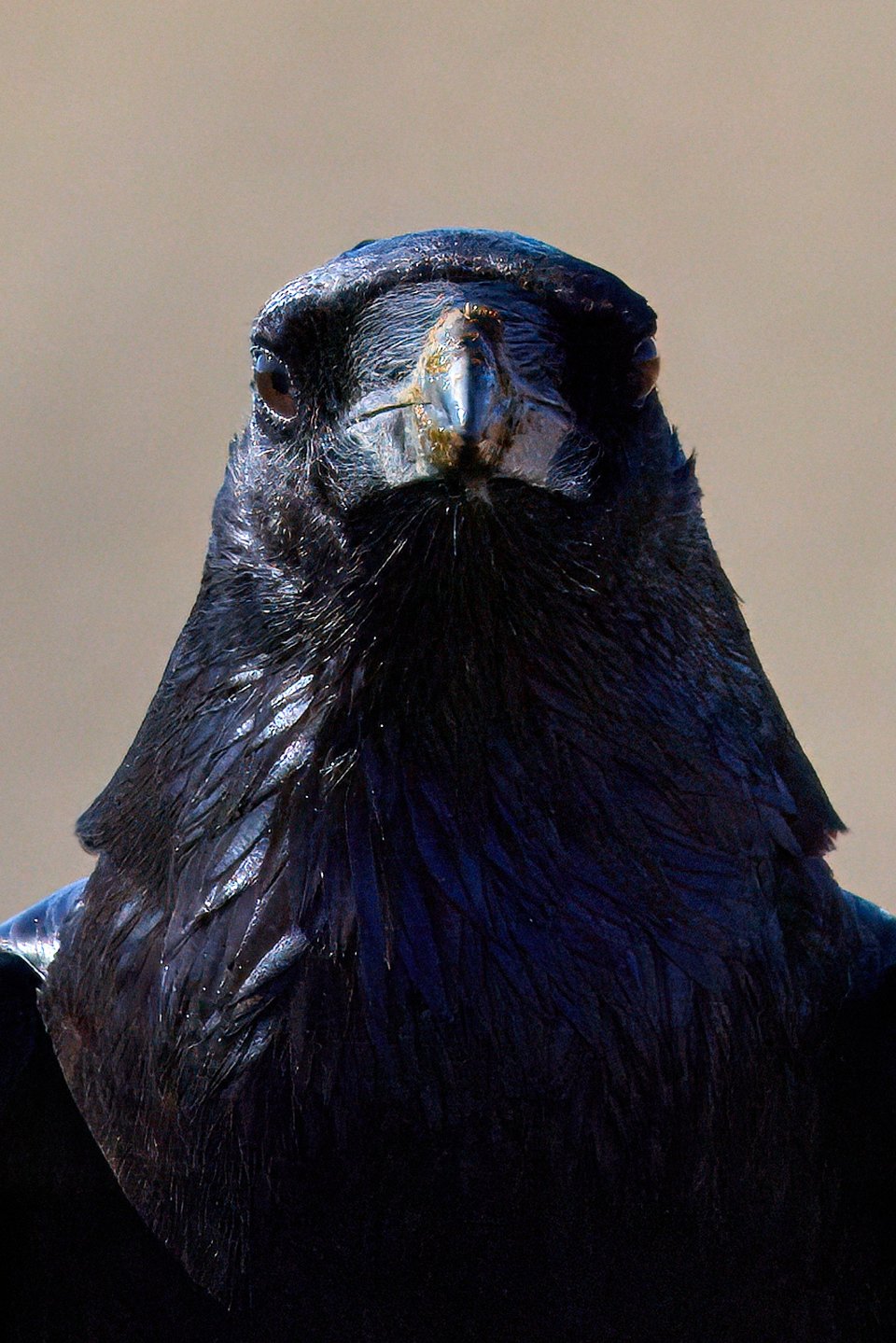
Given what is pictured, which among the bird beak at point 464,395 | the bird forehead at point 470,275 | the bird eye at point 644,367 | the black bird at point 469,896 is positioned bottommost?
the black bird at point 469,896

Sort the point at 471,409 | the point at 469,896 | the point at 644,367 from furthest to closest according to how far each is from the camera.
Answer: the point at 644,367
the point at 469,896
the point at 471,409

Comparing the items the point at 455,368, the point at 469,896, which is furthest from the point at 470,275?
the point at 469,896

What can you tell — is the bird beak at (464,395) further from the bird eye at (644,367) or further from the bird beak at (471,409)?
the bird eye at (644,367)

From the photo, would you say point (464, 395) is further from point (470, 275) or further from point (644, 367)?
point (644, 367)

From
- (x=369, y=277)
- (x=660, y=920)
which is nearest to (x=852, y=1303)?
(x=660, y=920)

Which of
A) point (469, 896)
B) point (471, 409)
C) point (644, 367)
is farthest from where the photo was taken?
point (644, 367)

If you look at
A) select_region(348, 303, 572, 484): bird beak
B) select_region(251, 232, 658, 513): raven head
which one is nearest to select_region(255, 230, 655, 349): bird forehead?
select_region(251, 232, 658, 513): raven head

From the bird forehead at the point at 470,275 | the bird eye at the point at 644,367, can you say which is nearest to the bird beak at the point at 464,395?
the bird forehead at the point at 470,275
